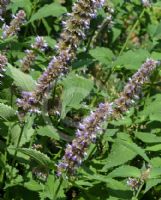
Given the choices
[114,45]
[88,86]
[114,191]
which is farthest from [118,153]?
[114,45]

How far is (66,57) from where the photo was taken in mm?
2941

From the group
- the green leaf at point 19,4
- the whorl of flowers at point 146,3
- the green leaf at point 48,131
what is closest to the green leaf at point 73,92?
the green leaf at point 48,131

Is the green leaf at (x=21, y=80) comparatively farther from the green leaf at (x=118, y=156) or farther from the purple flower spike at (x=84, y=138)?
the green leaf at (x=118, y=156)

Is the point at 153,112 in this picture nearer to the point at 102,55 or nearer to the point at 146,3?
the point at 102,55

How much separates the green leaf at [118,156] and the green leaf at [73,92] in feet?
1.23


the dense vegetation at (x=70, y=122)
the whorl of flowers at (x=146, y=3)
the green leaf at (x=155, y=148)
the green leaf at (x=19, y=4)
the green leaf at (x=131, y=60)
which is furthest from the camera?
the whorl of flowers at (x=146, y=3)

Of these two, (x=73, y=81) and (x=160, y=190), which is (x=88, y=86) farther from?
(x=160, y=190)

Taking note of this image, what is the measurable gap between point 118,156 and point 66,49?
867mm

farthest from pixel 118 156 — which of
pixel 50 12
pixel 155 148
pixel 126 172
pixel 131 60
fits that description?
pixel 50 12

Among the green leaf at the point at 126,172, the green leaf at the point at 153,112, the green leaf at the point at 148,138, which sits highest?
the green leaf at the point at 153,112

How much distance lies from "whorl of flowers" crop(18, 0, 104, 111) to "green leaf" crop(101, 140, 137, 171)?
29.6 inches

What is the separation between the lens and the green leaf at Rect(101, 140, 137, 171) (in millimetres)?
3496

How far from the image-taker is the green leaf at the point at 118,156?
3.50 meters

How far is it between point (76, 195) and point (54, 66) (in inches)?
53.2
